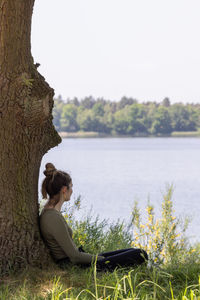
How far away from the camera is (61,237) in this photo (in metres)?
3.78

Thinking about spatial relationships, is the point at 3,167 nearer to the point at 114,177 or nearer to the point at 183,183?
the point at 183,183

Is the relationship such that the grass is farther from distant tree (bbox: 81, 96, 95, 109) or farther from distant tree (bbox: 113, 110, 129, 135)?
distant tree (bbox: 81, 96, 95, 109)

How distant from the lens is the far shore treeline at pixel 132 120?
72875 mm

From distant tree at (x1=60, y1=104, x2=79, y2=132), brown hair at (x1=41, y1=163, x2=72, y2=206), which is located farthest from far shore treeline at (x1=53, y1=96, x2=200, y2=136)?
brown hair at (x1=41, y1=163, x2=72, y2=206)

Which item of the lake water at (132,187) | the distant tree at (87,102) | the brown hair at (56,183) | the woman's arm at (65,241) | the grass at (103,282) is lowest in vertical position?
the lake water at (132,187)

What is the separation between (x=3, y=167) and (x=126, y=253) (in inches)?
46.6

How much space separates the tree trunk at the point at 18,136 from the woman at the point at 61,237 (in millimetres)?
93

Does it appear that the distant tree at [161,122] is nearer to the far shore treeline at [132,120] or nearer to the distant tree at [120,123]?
the far shore treeline at [132,120]

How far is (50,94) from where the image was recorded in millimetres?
3951

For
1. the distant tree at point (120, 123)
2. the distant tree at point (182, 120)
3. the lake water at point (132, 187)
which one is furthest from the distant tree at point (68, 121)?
the lake water at point (132, 187)

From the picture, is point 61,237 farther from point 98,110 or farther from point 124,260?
point 98,110

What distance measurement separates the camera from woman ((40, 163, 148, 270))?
3.79m

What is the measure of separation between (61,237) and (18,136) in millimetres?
854

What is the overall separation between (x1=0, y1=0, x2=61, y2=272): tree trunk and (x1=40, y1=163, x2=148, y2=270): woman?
93 mm
